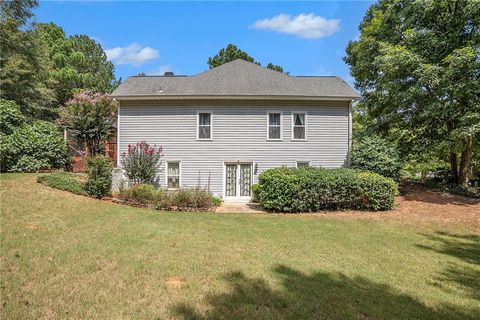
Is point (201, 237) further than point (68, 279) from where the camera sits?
Yes

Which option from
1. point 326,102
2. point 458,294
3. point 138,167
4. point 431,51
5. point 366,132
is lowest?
point 458,294

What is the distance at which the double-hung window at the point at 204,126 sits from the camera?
14.9 meters

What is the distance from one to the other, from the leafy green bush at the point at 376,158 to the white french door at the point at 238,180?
4926 mm

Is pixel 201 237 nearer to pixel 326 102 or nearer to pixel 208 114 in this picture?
pixel 208 114

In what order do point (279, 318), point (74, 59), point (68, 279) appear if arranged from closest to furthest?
1. point (279, 318)
2. point (68, 279)
3. point (74, 59)

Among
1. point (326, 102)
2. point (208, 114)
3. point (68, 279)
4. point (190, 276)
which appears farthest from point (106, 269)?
point (326, 102)

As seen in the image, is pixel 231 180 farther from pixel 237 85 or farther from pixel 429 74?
pixel 429 74

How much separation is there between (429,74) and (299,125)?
5.86 metres

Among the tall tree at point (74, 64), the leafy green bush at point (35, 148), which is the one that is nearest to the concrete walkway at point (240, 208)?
the leafy green bush at point (35, 148)

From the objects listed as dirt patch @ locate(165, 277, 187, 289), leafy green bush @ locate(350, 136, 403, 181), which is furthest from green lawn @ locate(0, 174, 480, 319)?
leafy green bush @ locate(350, 136, 403, 181)

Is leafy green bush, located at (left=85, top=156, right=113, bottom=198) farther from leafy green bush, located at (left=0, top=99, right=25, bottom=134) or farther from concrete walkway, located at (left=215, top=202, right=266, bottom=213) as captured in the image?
leafy green bush, located at (left=0, top=99, right=25, bottom=134)

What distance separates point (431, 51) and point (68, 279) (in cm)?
1672

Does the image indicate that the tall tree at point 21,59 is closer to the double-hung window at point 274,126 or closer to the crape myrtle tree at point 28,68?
the crape myrtle tree at point 28,68

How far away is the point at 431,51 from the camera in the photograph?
1468 cm
